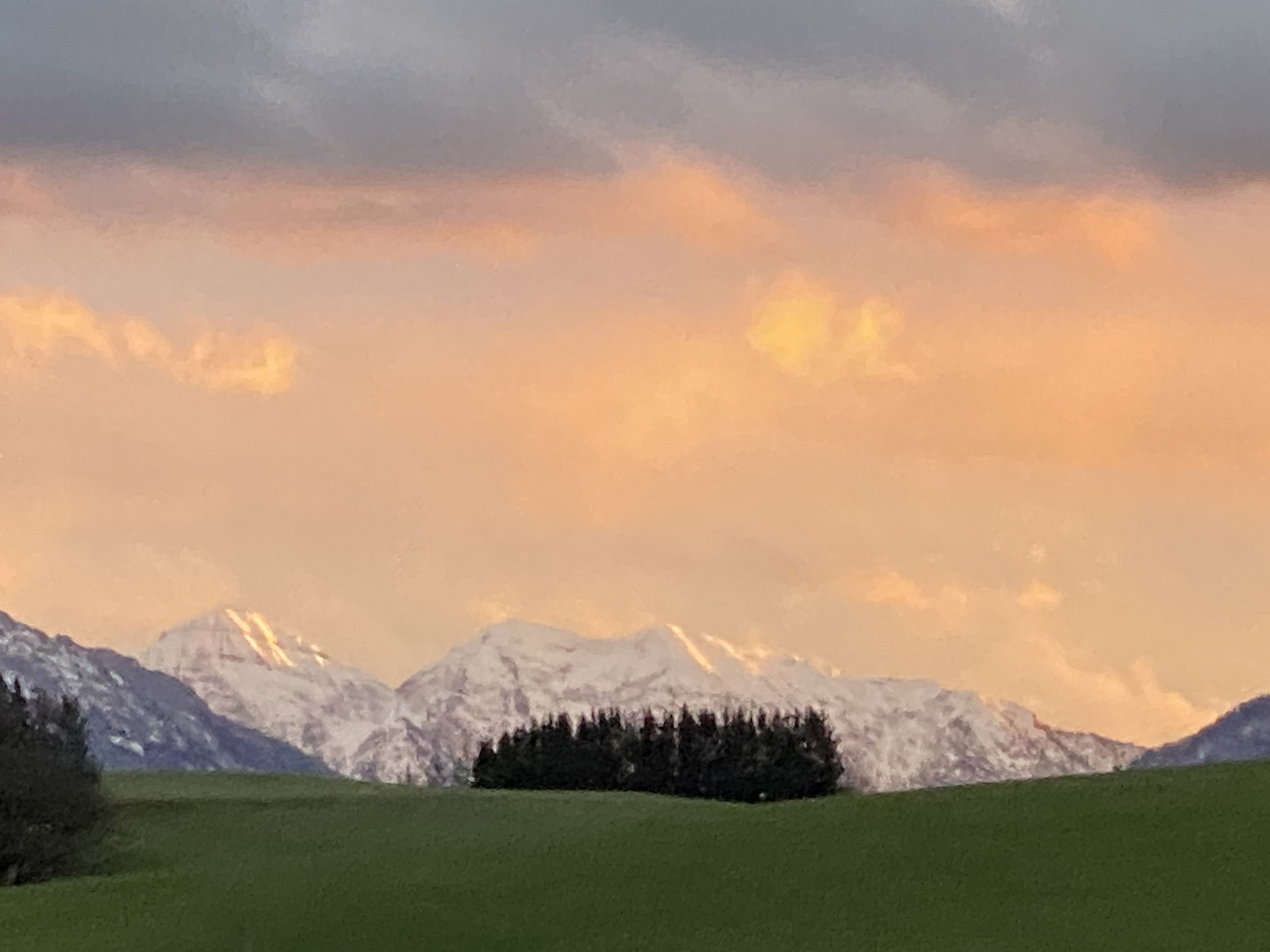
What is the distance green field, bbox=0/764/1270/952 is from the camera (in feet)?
119

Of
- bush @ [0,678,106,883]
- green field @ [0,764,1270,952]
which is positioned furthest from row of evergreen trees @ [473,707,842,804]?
bush @ [0,678,106,883]

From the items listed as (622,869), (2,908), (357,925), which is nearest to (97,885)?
(2,908)

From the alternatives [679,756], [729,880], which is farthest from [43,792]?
[679,756]

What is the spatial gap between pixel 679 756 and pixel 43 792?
41.7 m

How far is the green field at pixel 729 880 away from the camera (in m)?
36.2

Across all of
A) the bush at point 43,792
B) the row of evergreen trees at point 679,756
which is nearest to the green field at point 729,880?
the bush at point 43,792

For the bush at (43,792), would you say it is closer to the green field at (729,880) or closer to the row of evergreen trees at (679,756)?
the green field at (729,880)

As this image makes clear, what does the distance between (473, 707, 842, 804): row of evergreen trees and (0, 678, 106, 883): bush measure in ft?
122

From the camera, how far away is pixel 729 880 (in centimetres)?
4034

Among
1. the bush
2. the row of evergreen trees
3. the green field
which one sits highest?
the row of evergreen trees

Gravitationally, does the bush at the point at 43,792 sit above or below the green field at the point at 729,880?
above

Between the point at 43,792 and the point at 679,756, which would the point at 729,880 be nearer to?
the point at 43,792

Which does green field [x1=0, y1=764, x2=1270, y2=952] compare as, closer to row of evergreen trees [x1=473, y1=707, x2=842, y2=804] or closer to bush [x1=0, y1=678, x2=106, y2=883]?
bush [x1=0, y1=678, x2=106, y2=883]

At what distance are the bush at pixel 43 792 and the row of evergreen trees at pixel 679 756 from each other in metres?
37.3
